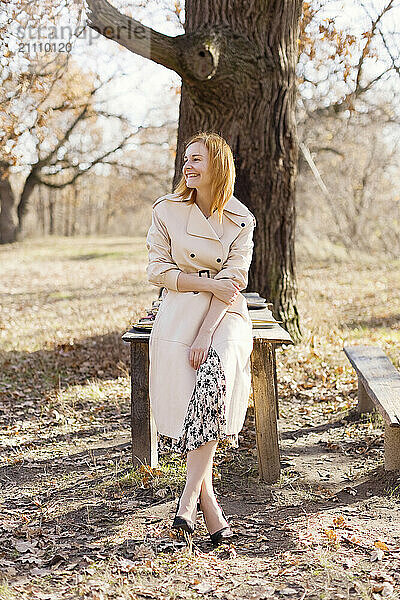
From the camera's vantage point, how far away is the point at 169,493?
434 cm

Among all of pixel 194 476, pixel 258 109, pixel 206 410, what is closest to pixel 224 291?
pixel 206 410

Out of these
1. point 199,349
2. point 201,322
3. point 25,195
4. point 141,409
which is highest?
point 25,195

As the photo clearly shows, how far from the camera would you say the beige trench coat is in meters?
3.93

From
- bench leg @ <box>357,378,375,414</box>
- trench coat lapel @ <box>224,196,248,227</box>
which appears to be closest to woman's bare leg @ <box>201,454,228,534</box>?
trench coat lapel @ <box>224,196,248,227</box>

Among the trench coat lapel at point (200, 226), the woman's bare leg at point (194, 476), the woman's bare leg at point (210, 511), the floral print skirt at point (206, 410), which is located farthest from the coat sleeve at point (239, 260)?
the woman's bare leg at point (210, 511)

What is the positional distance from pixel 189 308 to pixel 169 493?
1152 mm

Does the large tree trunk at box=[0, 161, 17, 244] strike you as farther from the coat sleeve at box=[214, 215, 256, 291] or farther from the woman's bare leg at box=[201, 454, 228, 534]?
the woman's bare leg at box=[201, 454, 228, 534]

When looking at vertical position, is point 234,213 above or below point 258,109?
below

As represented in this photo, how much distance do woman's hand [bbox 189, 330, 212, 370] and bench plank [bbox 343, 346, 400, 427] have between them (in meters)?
1.16

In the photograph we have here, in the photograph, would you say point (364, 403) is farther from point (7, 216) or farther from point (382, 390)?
point (7, 216)

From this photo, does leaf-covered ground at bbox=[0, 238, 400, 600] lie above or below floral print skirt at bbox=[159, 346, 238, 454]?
below

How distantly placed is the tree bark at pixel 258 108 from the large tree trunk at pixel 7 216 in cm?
2320

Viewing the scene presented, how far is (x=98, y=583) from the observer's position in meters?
3.29

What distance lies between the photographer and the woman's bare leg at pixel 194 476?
12.2ft
